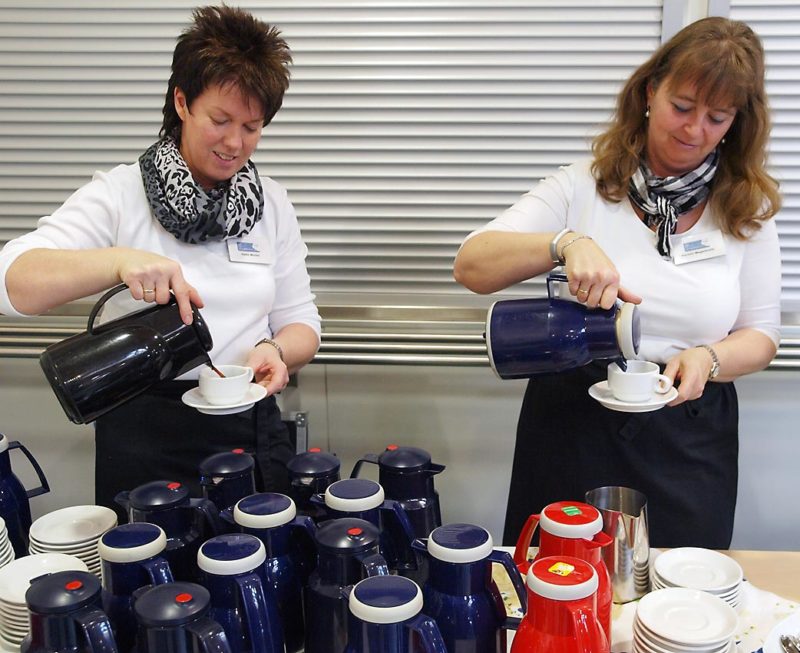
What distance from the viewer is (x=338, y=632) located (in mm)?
1059

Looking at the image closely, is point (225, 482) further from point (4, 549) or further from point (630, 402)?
point (630, 402)

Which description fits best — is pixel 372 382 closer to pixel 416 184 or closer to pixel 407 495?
pixel 416 184

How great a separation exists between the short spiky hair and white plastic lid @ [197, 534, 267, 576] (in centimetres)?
88

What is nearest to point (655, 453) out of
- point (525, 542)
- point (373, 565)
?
point (525, 542)

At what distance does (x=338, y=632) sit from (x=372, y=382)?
1554mm

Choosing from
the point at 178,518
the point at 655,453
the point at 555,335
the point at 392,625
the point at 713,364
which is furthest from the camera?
the point at 655,453

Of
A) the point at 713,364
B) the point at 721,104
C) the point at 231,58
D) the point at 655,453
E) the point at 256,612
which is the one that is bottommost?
the point at 655,453

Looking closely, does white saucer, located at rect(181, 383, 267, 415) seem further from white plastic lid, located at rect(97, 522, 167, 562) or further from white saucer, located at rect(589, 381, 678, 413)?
white saucer, located at rect(589, 381, 678, 413)

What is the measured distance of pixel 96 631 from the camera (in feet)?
3.20

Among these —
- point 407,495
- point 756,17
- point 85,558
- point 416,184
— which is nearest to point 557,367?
point 407,495

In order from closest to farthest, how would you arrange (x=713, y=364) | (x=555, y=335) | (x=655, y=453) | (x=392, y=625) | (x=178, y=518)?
(x=392, y=625) < (x=178, y=518) < (x=555, y=335) < (x=713, y=364) < (x=655, y=453)

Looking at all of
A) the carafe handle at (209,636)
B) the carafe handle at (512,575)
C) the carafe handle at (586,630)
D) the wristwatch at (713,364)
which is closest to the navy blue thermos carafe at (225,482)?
the carafe handle at (209,636)

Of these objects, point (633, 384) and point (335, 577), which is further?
point (633, 384)

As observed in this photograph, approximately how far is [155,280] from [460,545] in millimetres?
Answer: 644
